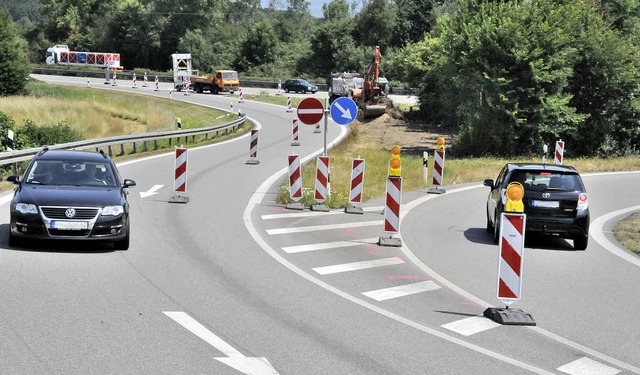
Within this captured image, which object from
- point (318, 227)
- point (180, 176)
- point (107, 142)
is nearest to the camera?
point (318, 227)

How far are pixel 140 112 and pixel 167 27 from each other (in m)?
57.2

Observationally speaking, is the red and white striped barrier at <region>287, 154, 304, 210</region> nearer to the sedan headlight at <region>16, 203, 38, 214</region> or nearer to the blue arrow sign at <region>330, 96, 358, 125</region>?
the blue arrow sign at <region>330, 96, 358, 125</region>

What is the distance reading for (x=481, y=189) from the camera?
26734 millimetres

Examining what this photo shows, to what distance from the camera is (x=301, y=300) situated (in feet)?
35.7

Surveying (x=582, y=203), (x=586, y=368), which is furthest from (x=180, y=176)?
(x=586, y=368)

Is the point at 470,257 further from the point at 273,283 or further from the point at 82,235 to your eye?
the point at 82,235

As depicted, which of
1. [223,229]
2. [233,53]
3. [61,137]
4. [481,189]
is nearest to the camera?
[223,229]

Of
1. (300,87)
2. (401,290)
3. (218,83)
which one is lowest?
(300,87)

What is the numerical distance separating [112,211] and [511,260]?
6.05 meters

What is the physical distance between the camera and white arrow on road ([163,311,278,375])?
7.78 metres

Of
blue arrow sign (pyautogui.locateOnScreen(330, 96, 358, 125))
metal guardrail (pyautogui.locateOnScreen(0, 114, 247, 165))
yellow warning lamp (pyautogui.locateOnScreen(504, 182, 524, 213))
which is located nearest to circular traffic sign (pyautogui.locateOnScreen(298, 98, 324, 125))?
blue arrow sign (pyautogui.locateOnScreen(330, 96, 358, 125))

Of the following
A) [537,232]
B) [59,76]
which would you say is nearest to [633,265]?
[537,232]

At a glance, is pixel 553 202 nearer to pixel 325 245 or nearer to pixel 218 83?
pixel 325 245

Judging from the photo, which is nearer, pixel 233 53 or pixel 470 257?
pixel 470 257
